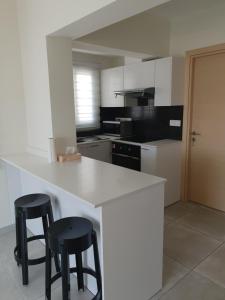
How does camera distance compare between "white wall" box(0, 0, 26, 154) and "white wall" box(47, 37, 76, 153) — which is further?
"white wall" box(0, 0, 26, 154)

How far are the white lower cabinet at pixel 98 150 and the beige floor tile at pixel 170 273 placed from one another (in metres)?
1.95

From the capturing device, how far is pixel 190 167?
11.7ft

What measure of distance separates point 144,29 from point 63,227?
2867 millimetres

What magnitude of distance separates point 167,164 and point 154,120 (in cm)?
90

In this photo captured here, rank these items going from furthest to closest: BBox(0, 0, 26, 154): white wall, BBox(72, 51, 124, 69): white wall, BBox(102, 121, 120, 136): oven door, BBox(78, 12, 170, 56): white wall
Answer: BBox(102, 121, 120, 136): oven door < BBox(72, 51, 124, 69): white wall < BBox(78, 12, 170, 56): white wall < BBox(0, 0, 26, 154): white wall

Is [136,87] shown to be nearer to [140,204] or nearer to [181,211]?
[181,211]

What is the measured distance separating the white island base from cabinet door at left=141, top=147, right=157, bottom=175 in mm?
1200

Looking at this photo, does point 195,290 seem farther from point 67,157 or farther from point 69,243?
point 67,157

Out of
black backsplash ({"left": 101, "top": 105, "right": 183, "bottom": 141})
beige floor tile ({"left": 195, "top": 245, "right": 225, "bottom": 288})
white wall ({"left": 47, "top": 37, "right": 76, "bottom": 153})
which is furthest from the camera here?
black backsplash ({"left": 101, "top": 105, "right": 183, "bottom": 141})

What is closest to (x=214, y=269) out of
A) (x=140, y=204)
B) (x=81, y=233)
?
(x=140, y=204)

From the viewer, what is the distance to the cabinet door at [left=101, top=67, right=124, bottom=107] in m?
3.92

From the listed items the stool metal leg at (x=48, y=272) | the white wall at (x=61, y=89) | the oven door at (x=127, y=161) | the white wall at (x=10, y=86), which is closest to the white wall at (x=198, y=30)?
the oven door at (x=127, y=161)

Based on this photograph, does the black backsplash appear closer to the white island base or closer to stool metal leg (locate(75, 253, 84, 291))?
the white island base

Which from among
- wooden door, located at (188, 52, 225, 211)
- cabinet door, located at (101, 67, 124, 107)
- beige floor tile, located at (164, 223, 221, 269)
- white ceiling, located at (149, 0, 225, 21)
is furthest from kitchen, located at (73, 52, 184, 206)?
beige floor tile, located at (164, 223, 221, 269)
